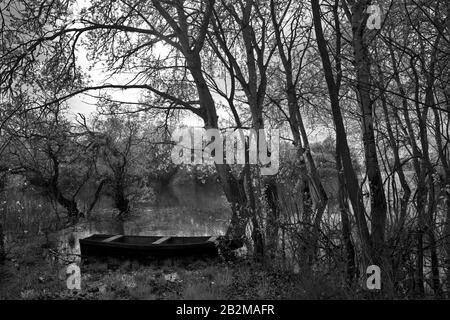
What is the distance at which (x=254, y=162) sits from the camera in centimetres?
753

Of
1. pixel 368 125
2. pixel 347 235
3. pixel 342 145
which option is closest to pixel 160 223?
pixel 368 125

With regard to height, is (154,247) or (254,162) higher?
(254,162)

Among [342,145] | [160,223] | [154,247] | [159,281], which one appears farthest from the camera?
[160,223]

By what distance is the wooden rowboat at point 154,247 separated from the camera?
9367mm

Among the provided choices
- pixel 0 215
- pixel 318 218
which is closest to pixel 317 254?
pixel 318 218

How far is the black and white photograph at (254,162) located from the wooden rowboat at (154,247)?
36 mm

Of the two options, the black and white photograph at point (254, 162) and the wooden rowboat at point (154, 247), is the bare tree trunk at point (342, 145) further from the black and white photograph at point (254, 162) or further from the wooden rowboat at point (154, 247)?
the wooden rowboat at point (154, 247)

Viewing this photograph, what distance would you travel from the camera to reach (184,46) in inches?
356

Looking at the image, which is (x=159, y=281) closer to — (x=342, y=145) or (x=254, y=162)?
(x=254, y=162)

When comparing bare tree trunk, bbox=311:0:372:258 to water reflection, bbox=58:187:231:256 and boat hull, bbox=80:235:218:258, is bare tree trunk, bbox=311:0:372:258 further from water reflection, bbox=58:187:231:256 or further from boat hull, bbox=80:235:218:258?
water reflection, bbox=58:187:231:256

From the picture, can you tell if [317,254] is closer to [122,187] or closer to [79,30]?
[79,30]

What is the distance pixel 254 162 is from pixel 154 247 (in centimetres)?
382

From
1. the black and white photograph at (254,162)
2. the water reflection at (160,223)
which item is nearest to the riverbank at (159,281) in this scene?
the black and white photograph at (254,162)
